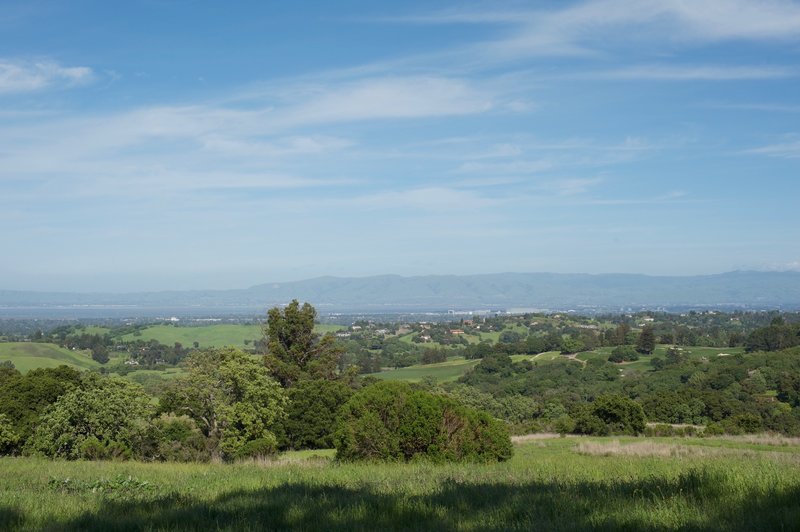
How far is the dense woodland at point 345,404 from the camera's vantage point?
1942cm

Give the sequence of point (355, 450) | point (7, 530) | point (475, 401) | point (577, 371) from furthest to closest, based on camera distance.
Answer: point (577, 371)
point (475, 401)
point (355, 450)
point (7, 530)

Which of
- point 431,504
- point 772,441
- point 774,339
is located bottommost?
point 774,339

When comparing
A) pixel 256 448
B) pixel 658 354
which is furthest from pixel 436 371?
pixel 256 448

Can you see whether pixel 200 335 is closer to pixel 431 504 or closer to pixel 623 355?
pixel 623 355

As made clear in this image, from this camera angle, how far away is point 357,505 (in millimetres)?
6668

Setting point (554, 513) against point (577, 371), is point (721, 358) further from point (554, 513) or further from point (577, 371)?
point (554, 513)

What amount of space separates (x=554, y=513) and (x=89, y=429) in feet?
79.1

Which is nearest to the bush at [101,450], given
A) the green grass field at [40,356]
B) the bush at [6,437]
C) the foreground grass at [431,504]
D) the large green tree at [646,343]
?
the bush at [6,437]

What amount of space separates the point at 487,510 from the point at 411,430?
40.9 feet

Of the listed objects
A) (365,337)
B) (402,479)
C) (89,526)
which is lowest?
(365,337)

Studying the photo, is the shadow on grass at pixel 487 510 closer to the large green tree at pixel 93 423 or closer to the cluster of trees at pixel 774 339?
the large green tree at pixel 93 423

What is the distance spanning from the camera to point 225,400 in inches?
1257

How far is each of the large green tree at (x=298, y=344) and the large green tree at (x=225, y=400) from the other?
17.1 m

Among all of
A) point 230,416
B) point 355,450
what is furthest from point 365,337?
point 355,450
